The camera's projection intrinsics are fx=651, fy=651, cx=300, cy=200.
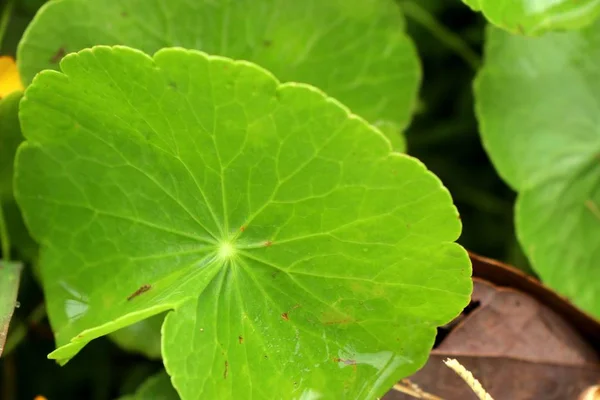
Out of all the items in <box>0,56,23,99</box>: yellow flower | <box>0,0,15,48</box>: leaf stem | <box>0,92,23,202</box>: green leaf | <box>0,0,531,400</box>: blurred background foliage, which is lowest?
<box>0,0,531,400</box>: blurred background foliage

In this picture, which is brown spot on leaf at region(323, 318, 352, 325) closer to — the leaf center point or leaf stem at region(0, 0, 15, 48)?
the leaf center point

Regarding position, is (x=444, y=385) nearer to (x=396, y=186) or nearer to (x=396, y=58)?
(x=396, y=186)


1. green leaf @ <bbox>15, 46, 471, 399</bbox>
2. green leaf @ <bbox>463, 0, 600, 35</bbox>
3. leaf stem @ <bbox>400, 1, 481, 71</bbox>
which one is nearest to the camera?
green leaf @ <bbox>15, 46, 471, 399</bbox>

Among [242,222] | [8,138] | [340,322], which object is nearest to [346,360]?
[340,322]

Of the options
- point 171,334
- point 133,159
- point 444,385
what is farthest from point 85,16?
point 444,385

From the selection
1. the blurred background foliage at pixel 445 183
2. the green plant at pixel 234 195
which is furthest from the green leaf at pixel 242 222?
the blurred background foliage at pixel 445 183

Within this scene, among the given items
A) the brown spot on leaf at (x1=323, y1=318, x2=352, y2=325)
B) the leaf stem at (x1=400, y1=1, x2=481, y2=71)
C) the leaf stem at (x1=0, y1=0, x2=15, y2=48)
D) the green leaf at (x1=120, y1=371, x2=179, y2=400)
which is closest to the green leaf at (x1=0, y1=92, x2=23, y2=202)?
the leaf stem at (x1=0, y1=0, x2=15, y2=48)

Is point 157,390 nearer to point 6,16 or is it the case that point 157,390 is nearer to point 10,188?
point 10,188
